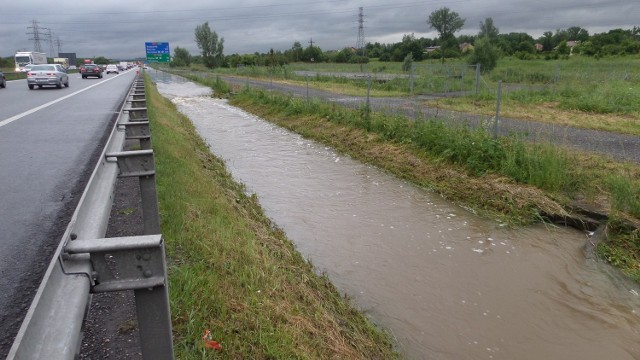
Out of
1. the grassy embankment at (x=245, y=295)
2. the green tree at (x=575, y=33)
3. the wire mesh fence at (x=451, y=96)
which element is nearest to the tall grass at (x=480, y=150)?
the wire mesh fence at (x=451, y=96)

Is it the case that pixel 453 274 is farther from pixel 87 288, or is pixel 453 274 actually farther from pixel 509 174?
pixel 87 288

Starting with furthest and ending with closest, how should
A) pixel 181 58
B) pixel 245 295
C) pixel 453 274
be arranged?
pixel 181 58 → pixel 453 274 → pixel 245 295

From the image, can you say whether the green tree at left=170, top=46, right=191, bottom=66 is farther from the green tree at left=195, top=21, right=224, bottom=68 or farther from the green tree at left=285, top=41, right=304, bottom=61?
the green tree at left=285, top=41, right=304, bottom=61

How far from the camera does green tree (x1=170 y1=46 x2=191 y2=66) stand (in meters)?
127

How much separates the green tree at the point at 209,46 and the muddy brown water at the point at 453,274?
98605 mm

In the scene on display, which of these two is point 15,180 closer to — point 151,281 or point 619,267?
point 151,281

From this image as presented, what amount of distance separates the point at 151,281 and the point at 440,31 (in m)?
103

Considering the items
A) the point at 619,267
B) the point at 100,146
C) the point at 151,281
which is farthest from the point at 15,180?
the point at 619,267

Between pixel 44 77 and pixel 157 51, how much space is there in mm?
57442

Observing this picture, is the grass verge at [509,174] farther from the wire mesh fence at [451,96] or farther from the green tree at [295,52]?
the green tree at [295,52]

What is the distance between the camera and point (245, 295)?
4.27 m

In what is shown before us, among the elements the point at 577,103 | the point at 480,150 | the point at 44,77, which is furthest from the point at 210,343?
the point at 44,77

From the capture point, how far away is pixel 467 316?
17.4ft

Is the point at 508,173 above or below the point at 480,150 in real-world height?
below
